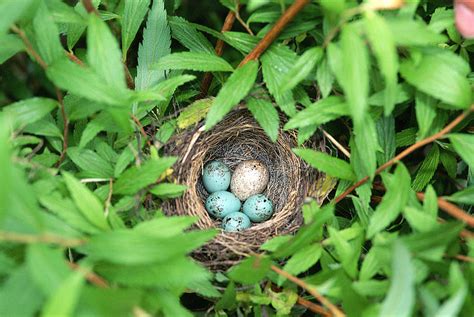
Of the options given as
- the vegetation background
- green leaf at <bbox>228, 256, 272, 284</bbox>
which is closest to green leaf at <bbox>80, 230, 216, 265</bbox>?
the vegetation background

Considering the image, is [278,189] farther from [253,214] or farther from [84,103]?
[84,103]

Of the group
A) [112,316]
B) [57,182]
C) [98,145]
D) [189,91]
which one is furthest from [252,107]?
[112,316]

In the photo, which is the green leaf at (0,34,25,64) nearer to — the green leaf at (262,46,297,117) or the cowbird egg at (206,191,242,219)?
the green leaf at (262,46,297,117)

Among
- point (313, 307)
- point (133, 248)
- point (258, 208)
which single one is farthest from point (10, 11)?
point (258, 208)

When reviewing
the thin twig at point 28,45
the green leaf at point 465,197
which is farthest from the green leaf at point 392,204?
the thin twig at point 28,45

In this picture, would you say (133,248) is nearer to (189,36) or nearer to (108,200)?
(108,200)

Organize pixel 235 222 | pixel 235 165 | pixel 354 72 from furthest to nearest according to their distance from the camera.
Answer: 1. pixel 235 165
2. pixel 235 222
3. pixel 354 72
